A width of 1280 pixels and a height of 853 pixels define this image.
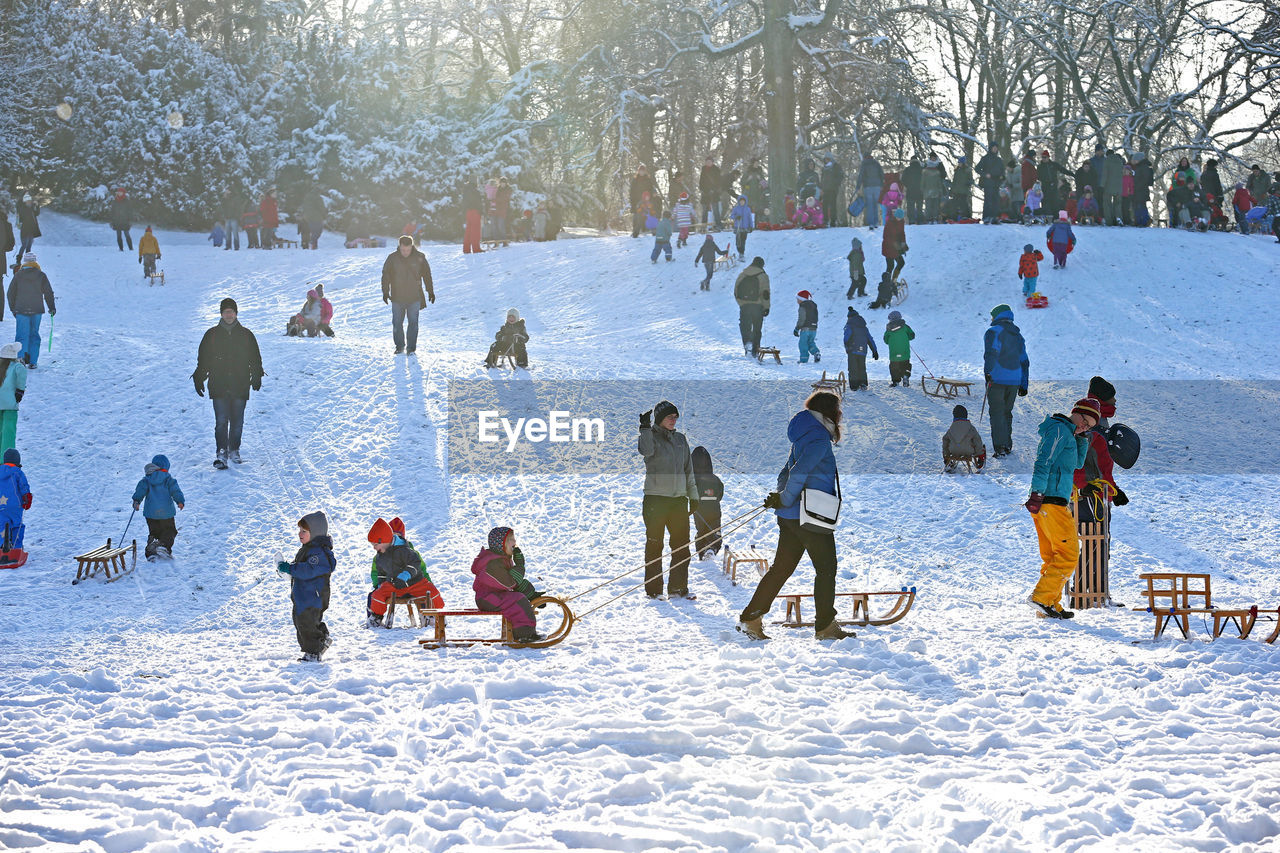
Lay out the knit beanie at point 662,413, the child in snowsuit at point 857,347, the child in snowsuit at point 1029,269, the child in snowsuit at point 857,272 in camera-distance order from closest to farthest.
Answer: the knit beanie at point 662,413 → the child in snowsuit at point 857,347 → the child in snowsuit at point 1029,269 → the child in snowsuit at point 857,272

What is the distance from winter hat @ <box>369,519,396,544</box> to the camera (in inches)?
344

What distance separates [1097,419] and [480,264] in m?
20.6

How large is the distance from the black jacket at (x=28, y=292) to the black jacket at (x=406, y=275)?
429cm

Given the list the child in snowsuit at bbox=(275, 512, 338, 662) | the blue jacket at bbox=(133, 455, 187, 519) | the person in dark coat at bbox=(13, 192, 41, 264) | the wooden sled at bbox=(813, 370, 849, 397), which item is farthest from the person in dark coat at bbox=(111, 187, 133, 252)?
the child in snowsuit at bbox=(275, 512, 338, 662)

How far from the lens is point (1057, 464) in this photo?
787cm

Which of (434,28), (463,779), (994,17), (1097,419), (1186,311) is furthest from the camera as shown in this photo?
(434,28)

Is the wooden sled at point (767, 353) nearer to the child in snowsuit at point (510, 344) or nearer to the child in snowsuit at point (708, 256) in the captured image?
→ the child in snowsuit at point (510, 344)

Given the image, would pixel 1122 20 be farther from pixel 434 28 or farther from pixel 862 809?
pixel 862 809

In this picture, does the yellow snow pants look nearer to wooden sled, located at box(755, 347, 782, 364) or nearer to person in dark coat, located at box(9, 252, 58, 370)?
wooden sled, located at box(755, 347, 782, 364)

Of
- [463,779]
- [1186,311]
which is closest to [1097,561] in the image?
[463,779]

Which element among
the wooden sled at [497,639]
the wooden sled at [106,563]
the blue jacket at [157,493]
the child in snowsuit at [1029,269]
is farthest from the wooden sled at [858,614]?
the child in snowsuit at [1029,269]

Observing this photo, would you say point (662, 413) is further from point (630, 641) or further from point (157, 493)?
point (157, 493)

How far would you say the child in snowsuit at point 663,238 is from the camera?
83.3 feet

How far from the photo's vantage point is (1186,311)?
19.9 metres
